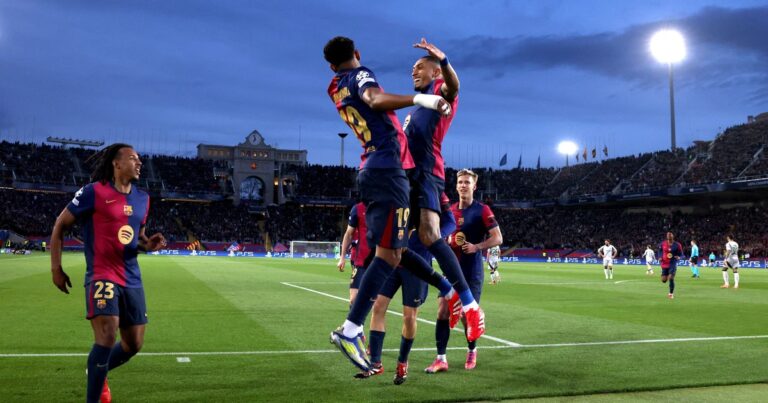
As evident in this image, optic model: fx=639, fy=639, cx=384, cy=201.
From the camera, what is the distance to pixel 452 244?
7.59m

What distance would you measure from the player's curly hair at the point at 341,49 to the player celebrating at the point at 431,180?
2.26ft

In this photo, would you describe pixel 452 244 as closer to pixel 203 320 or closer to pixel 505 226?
pixel 203 320

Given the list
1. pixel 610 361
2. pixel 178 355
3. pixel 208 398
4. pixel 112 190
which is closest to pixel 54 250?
pixel 112 190

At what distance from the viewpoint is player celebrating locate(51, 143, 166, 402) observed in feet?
15.9

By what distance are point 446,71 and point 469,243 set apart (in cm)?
281

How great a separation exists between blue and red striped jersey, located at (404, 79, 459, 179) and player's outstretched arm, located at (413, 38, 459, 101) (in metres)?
0.53

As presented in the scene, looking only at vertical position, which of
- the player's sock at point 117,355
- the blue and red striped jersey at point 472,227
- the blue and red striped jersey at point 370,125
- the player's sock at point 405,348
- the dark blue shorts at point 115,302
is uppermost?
the blue and red striped jersey at point 370,125

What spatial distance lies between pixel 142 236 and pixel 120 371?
190 centimetres

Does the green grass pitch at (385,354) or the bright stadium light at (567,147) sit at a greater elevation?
the bright stadium light at (567,147)

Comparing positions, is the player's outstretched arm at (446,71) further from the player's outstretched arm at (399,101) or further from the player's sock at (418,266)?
the player's sock at (418,266)

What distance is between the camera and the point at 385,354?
312 inches

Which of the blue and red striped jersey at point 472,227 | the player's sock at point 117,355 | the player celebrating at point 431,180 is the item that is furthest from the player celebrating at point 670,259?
the player's sock at point 117,355

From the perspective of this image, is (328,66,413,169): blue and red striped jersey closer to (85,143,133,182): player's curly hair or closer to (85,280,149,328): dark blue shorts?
(85,143,133,182): player's curly hair

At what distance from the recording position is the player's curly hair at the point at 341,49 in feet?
17.1
